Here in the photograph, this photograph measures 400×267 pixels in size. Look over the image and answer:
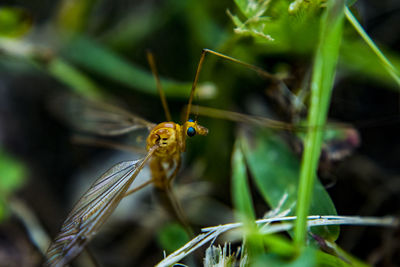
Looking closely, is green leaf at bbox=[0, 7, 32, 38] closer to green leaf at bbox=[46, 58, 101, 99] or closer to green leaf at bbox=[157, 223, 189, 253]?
green leaf at bbox=[46, 58, 101, 99]

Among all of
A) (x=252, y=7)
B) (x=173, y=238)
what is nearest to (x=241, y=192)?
(x=173, y=238)

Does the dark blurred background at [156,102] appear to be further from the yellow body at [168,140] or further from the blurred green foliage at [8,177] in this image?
the yellow body at [168,140]

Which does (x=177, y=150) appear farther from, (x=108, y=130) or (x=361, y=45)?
(x=361, y=45)

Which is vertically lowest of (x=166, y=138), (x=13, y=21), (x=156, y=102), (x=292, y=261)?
(x=292, y=261)

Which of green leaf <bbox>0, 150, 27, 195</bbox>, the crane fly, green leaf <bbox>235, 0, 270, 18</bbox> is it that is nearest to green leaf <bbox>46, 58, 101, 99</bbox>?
the crane fly

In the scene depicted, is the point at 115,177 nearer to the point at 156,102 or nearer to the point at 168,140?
the point at 168,140

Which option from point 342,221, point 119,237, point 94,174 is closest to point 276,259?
point 342,221

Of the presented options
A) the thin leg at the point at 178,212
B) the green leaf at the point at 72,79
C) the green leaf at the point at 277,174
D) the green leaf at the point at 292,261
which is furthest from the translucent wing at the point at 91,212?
the green leaf at the point at 72,79
